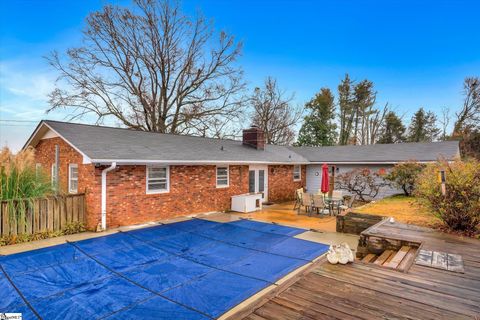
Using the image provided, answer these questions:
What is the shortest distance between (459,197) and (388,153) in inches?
424

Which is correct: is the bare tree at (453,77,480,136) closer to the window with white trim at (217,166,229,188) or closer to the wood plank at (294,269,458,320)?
the window with white trim at (217,166,229,188)

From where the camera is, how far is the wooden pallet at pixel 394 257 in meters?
4.81

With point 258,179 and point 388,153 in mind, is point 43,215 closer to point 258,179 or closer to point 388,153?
point 258,179

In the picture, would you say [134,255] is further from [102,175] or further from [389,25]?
[389,25]

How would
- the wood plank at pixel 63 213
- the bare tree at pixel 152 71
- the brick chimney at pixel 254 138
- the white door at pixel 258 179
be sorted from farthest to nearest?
the bare tree at pixel 152 71
the brick chimney at pixel 254 138
the white door at pixel 258 179
the wood plank at pixel 63 213

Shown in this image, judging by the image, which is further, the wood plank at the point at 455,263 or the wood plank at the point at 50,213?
the wood plank at the point at 50,213

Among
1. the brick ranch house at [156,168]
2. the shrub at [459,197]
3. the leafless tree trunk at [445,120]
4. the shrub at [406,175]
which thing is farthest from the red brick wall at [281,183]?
the leafless tree trunk at [445,120]

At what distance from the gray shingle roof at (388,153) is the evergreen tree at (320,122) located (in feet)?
35.5

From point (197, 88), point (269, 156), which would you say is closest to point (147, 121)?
point (197, 88)

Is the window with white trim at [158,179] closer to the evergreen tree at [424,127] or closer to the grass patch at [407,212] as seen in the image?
the grass patch at [407,212]

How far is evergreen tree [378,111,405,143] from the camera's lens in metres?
31.7

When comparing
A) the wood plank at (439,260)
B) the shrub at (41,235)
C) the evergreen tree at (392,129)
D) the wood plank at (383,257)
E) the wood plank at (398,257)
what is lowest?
the shrub at (41,235)

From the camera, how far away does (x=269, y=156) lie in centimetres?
1545

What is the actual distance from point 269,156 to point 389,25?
1032cm
